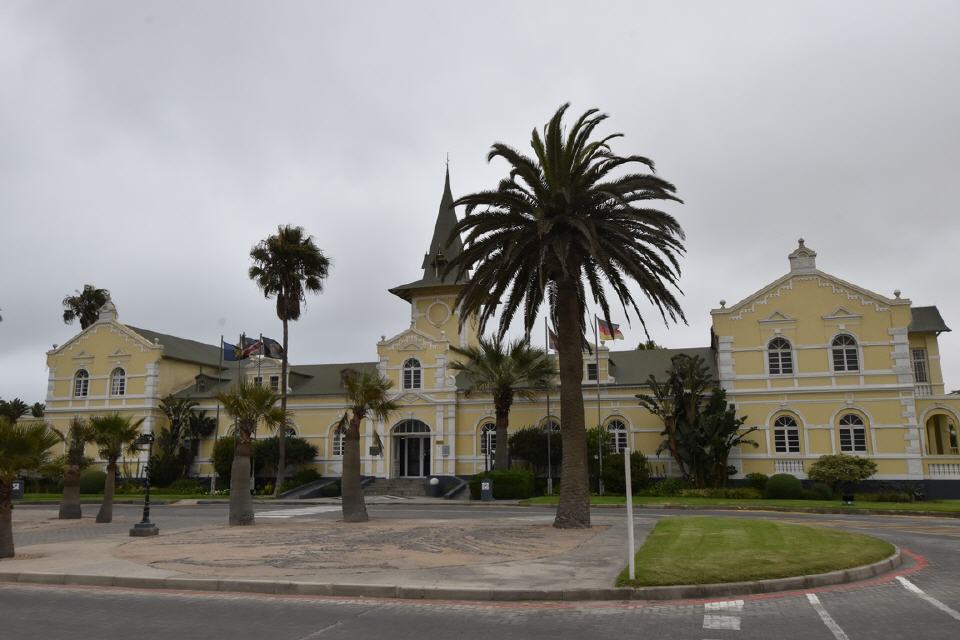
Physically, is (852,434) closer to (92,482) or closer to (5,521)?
(5,521)

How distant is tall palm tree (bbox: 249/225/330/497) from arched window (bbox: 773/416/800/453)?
91.8 feet

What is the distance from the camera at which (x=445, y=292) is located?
49.5 meters

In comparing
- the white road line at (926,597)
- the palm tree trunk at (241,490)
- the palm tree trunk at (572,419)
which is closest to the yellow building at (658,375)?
the palm tree trunk at (241,490)

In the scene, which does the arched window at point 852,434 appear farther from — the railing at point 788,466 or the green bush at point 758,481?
the green bush at point 758,481

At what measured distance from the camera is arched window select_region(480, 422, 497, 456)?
44.7 m

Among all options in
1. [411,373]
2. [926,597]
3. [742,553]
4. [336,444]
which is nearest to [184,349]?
[336,444]

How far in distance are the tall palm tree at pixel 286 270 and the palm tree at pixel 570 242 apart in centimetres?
2469

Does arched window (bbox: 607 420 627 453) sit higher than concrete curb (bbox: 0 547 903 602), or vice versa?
arched window (bbox: 607 420 627 453)

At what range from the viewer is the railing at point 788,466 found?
127ft

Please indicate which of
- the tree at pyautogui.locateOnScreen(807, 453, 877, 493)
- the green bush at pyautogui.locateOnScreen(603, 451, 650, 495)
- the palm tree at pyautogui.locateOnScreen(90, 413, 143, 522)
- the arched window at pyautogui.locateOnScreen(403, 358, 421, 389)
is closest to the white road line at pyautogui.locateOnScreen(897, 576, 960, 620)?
the palm tree at pyautogui.locateOnScreen(90, 413, 143, 522)

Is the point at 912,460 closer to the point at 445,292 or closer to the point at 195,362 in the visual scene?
the point at 445,292

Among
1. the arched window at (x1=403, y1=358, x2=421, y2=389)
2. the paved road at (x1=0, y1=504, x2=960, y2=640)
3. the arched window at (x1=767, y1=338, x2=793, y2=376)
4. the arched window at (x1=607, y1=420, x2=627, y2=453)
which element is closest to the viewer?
the paved road at (x1=0, y1=504, x2=960, y2=640)

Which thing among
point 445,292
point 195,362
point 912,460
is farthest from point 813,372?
point 195,362

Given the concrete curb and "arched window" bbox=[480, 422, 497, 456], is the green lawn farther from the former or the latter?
the concrete curb
